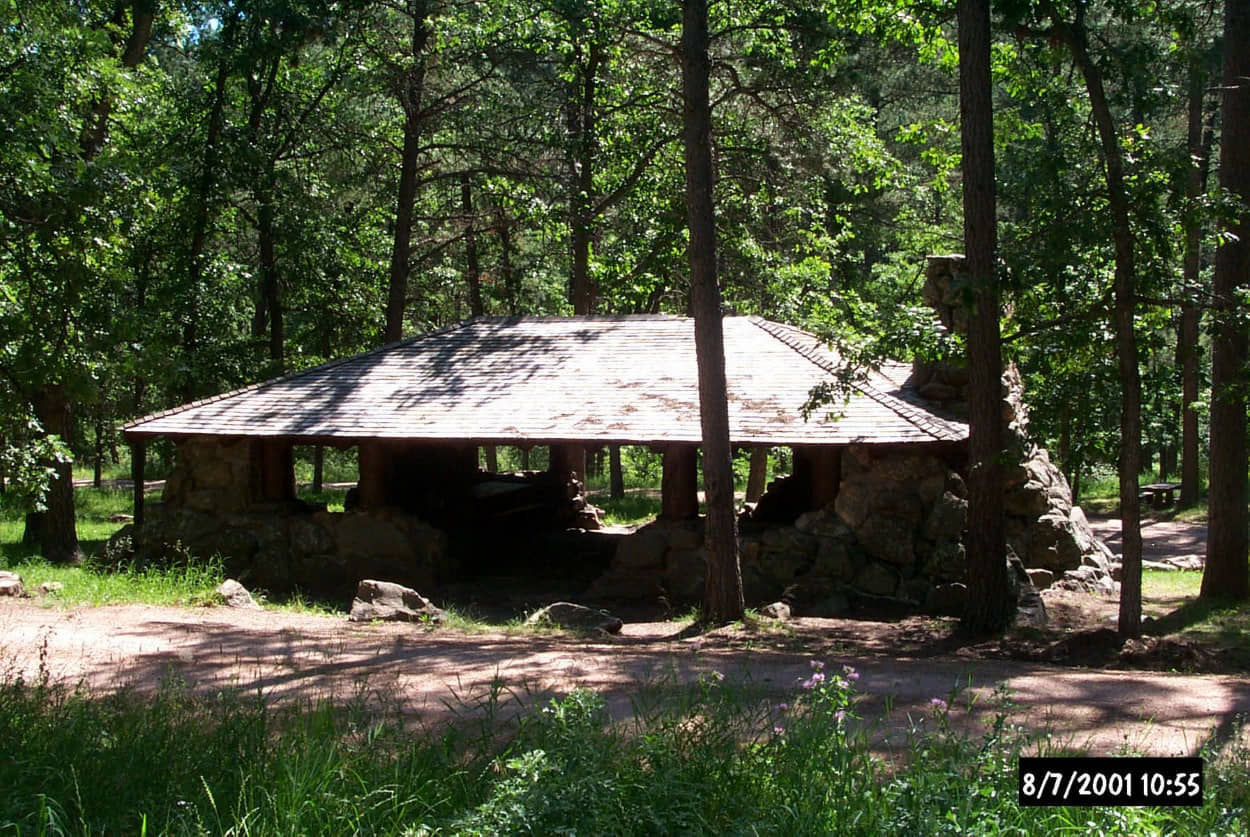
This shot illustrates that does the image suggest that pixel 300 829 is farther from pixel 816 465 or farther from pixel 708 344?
pixel 816 465

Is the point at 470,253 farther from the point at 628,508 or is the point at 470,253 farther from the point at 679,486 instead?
the point at 679,486

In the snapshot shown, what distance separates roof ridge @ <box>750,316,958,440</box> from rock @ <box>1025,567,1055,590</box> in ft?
6.16

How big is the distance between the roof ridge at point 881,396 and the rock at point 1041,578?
6.16 feet

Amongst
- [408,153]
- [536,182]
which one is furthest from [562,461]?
[408,153]

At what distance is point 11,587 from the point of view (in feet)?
36.1

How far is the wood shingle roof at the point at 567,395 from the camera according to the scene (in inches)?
488

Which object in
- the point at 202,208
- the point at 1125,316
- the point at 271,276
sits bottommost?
the point at 1125,316

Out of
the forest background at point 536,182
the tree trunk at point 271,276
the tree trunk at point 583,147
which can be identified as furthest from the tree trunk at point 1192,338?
the tree trunk at point 271,276

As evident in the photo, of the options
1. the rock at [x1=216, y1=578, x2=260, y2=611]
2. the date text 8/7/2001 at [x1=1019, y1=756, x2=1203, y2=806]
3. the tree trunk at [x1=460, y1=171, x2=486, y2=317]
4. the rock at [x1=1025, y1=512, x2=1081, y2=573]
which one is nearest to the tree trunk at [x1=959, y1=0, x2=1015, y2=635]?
the rock at [x1=1025, y1=512, x2=1081, y2=573]

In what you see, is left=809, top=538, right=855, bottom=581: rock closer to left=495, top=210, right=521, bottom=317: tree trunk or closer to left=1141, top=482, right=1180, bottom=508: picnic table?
left=495, top=210, right=521, bottom=317: tree trunk

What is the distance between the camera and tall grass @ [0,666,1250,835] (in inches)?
161

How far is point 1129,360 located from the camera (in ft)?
30.7

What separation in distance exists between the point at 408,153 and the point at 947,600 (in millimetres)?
12505

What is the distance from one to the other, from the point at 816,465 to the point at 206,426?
760cm
